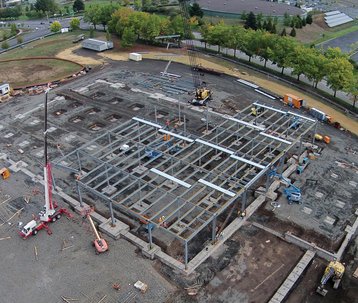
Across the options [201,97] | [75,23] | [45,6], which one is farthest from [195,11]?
[45,6]

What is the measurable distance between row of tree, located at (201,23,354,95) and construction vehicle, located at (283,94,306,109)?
5965 millimetres

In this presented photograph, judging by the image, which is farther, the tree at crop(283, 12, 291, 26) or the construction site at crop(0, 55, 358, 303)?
the tree at crop(283, 12, 291, 26)

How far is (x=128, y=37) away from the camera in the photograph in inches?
3258

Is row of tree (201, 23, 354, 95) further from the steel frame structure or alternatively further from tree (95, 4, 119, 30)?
tree (95, 4, 119, 30)

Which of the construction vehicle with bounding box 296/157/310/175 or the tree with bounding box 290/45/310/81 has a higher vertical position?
the tree with bounding box 290/45/310/81

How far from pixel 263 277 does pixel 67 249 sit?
60.8 ft

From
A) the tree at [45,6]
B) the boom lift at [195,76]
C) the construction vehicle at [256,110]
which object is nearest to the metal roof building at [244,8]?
the boom lift at [195,76]

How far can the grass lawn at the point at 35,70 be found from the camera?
237ft

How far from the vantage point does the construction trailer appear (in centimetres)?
8431

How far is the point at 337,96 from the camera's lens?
65062mm

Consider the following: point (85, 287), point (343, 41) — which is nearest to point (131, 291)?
point (85, 287)

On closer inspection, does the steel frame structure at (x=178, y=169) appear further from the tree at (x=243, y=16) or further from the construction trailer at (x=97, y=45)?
the tree at (x=243, y=16)

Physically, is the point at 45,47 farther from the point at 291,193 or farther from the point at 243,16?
the point at 291,193

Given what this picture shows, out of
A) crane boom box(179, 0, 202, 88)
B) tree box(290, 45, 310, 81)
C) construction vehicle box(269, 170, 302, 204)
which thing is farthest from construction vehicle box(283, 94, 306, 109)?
construction vehicle box(269, 170, 302, 204)
